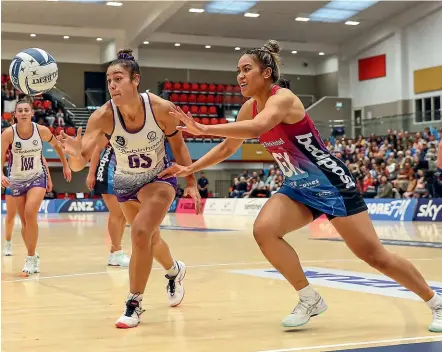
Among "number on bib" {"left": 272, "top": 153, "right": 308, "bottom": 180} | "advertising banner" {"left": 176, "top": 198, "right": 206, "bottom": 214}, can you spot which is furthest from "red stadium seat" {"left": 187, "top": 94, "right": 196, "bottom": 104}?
"number on bib" {"left": 272, "top": 153, "right": 308, "bottom": 180}

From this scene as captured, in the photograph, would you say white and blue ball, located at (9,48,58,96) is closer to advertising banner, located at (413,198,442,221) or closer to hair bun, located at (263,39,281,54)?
hair bun, located at (263,39,281,54)

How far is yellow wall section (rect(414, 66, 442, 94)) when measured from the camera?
34375 millimetres

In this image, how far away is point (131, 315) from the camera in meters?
5.26

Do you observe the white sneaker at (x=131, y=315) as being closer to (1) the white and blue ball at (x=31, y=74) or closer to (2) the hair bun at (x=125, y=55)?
(2) the hair bun at (x=125, y=55)

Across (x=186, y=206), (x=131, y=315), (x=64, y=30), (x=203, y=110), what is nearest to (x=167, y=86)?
(x=203, y=110)

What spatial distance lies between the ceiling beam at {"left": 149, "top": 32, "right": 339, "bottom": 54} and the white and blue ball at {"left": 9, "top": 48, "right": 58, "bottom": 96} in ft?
106

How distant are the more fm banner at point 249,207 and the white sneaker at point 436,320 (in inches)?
619

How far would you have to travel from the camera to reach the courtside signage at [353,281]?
677cm

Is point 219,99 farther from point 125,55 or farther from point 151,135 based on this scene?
point 151,135

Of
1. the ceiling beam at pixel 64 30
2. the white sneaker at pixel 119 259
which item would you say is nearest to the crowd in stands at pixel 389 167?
the ceiling beam at pixel 64 30

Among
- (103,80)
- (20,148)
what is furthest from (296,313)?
(103,80)

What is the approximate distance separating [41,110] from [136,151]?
102ft

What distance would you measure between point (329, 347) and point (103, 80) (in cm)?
3890

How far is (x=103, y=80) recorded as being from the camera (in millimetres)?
42031
